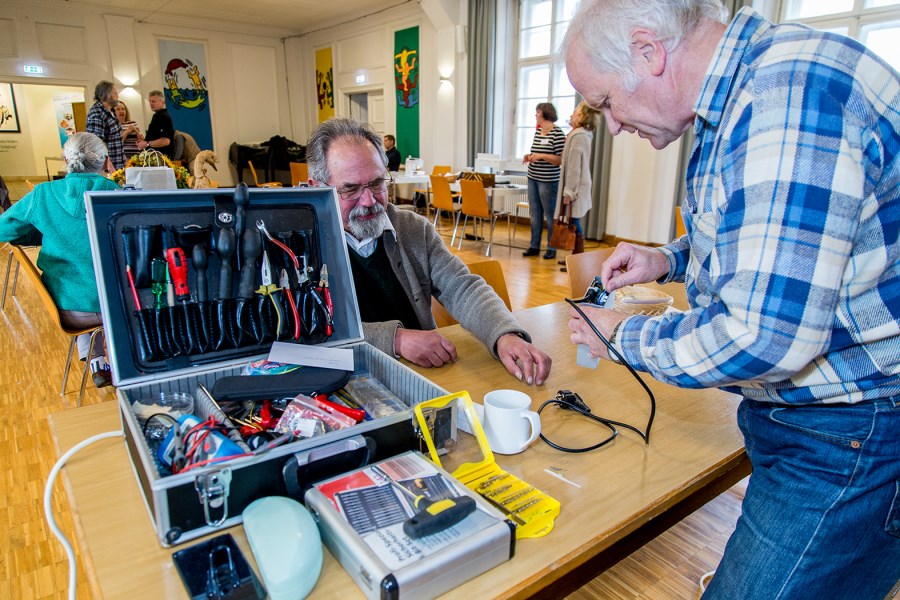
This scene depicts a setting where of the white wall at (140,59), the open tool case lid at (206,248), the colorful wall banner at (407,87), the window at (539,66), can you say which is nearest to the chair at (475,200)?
the window at (539,66)

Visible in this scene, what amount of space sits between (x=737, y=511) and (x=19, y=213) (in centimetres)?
→ 296

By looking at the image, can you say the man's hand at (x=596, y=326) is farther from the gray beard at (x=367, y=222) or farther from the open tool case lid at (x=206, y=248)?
the gray beard at (x=367, y=222)

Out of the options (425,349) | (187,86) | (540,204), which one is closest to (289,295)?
(425,349)

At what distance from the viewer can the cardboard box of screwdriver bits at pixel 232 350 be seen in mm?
640

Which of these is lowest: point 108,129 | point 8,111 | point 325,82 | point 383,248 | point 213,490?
point 213,490

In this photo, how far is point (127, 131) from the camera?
542 cm

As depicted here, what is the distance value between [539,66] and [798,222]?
721 cm

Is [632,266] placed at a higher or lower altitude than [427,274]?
higher

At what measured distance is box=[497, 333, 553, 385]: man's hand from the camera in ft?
3.59

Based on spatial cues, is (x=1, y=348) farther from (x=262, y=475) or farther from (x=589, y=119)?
(x=589, y=119)

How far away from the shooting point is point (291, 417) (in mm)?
773

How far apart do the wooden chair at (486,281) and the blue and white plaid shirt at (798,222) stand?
108cm

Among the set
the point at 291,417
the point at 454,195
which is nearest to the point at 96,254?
the point at 291,417

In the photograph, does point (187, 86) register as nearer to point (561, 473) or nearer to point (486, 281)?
point (486, 281)
